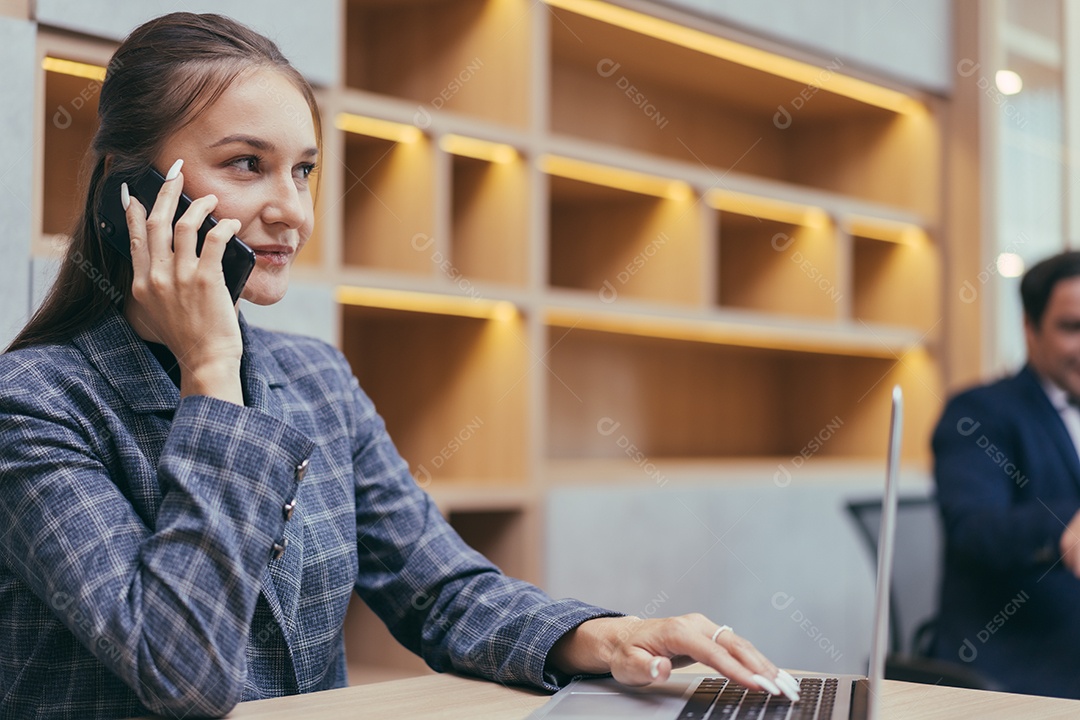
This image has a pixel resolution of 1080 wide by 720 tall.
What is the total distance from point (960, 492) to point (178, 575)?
1820 mm

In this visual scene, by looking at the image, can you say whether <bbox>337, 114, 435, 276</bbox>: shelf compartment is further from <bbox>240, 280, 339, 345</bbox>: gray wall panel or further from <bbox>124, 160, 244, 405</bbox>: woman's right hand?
<bbox>124, 160, 244, 405</bbox>: woman's right hand

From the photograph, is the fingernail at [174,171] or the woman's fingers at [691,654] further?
the fingernail at [174,171]

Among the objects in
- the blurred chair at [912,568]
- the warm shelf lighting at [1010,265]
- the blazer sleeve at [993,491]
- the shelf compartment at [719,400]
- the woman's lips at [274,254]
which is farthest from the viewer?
the warm shelf lighting at [1010,265]

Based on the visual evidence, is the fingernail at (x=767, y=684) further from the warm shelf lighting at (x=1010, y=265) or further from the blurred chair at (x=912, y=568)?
the warm shelf lighting at (x=1010, y=265)

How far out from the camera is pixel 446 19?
2889 millimetres

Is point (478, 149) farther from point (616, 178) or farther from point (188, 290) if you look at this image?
point (188, 290)

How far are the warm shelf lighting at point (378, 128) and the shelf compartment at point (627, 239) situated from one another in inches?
23.8

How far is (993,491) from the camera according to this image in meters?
2.43

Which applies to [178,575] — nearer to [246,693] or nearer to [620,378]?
[246,693]

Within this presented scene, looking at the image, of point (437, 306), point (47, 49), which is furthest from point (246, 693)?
point (437, 306)

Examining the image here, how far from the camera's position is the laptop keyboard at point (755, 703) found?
3.22 feet

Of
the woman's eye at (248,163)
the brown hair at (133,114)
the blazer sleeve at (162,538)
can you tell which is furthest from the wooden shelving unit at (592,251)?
the blazer sleeve at (162,538)

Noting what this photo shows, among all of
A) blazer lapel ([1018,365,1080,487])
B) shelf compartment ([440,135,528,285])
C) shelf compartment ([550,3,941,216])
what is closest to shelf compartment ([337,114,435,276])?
shelf compartment ([440,135,528,285])

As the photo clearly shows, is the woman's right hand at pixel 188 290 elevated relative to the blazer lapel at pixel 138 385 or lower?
elevated
